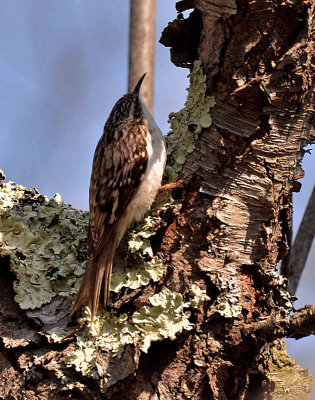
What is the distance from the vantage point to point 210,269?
175 cm

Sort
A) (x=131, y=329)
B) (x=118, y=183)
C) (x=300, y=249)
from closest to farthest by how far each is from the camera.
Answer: (x=131, y=329) → (x=118, y=183) → (x=300, y=249)

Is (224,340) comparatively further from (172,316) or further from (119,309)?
(119,309)

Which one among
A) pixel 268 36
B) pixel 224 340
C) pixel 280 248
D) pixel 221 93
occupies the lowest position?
pixel 224 340

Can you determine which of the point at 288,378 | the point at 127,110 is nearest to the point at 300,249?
the point at 288,378

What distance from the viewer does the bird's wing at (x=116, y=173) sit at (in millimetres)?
2186

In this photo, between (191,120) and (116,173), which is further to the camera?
(116,173)

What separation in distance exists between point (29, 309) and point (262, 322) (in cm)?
80

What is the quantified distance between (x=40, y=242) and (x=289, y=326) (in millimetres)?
1015

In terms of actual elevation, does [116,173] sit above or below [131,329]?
above

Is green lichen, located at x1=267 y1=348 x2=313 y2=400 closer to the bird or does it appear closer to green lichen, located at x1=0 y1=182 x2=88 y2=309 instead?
the bird

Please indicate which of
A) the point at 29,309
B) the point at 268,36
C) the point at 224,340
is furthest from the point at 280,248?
the point at 29,309

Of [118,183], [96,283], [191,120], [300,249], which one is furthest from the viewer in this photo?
[300,249]

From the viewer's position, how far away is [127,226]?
2.09 m

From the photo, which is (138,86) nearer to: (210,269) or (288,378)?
(210,269)
